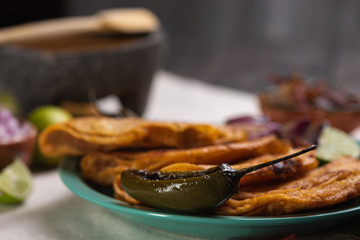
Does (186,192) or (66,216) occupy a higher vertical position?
(186,192)

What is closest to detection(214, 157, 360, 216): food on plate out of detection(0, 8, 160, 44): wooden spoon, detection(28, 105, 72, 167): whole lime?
detection(28, 105, 72, 167): whole lime

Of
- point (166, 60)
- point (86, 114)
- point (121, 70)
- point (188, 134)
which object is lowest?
point (166, 60)

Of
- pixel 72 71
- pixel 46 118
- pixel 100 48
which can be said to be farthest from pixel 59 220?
pixel 100 48

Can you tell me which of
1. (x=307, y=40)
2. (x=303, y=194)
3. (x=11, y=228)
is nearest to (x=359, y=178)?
(x=303, y=194)

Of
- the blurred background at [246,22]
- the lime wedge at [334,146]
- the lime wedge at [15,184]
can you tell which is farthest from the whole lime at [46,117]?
the blurred background at [246,22]

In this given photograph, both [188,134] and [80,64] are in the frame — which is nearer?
[188,134]

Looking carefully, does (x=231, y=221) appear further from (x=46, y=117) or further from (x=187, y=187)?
(x=46, y=117)

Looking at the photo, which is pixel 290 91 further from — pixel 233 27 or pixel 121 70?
pixel 233 27

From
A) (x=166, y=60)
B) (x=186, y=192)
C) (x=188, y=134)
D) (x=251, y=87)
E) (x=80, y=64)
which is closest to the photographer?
(x=186, y=192)
